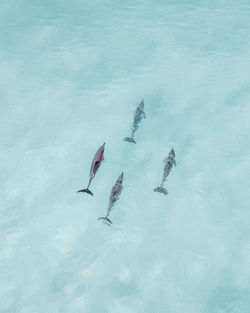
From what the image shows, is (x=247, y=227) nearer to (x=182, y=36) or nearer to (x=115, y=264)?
(x=115, y=264)

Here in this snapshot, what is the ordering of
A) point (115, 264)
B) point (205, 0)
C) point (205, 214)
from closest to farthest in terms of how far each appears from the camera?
point (115, 264)
point (205, 214)
point (205, 0)

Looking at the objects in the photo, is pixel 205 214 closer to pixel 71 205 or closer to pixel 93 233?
pixel 93 233

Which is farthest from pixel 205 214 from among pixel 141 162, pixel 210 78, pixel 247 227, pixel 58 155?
pixel 210 78

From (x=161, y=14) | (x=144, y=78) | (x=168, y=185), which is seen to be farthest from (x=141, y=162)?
(x=161, y=14)

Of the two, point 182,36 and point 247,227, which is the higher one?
point 182,36

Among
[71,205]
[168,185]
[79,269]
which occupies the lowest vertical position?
[79,269]

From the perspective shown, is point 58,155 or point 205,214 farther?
point 58,155

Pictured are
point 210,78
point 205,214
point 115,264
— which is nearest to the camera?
point 115,264
